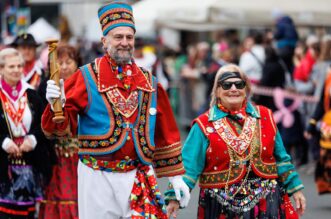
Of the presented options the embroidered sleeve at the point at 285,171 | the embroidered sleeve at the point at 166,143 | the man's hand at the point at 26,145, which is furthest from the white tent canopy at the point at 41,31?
the embroidered sleeve at the point at 166,143

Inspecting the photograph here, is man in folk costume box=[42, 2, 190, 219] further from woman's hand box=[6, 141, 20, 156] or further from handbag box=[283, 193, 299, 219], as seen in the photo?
woman's hand box=[6, 141, 20, 156]

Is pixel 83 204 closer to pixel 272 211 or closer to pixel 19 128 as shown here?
pixel 272 211

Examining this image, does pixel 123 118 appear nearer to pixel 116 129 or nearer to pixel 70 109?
pixel 116 129

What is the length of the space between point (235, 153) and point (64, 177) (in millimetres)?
2492

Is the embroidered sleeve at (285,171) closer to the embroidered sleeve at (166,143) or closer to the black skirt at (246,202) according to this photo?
the black skirt at (246,202)

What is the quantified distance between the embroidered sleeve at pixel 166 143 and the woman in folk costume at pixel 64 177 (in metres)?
2.40

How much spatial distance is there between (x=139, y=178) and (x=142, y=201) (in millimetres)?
151

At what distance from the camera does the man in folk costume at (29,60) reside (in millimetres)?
10531

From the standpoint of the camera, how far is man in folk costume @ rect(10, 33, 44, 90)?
34.6 ft

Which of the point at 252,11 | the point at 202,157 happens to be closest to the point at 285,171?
the point at 202,157

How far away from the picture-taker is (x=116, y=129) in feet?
22.5

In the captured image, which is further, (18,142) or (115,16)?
(18,142)

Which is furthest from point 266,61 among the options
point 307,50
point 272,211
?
point 272,211

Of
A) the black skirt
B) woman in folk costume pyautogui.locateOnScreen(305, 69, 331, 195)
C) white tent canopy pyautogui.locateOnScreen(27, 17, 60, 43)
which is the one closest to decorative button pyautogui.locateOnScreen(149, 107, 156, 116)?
the black skirt
